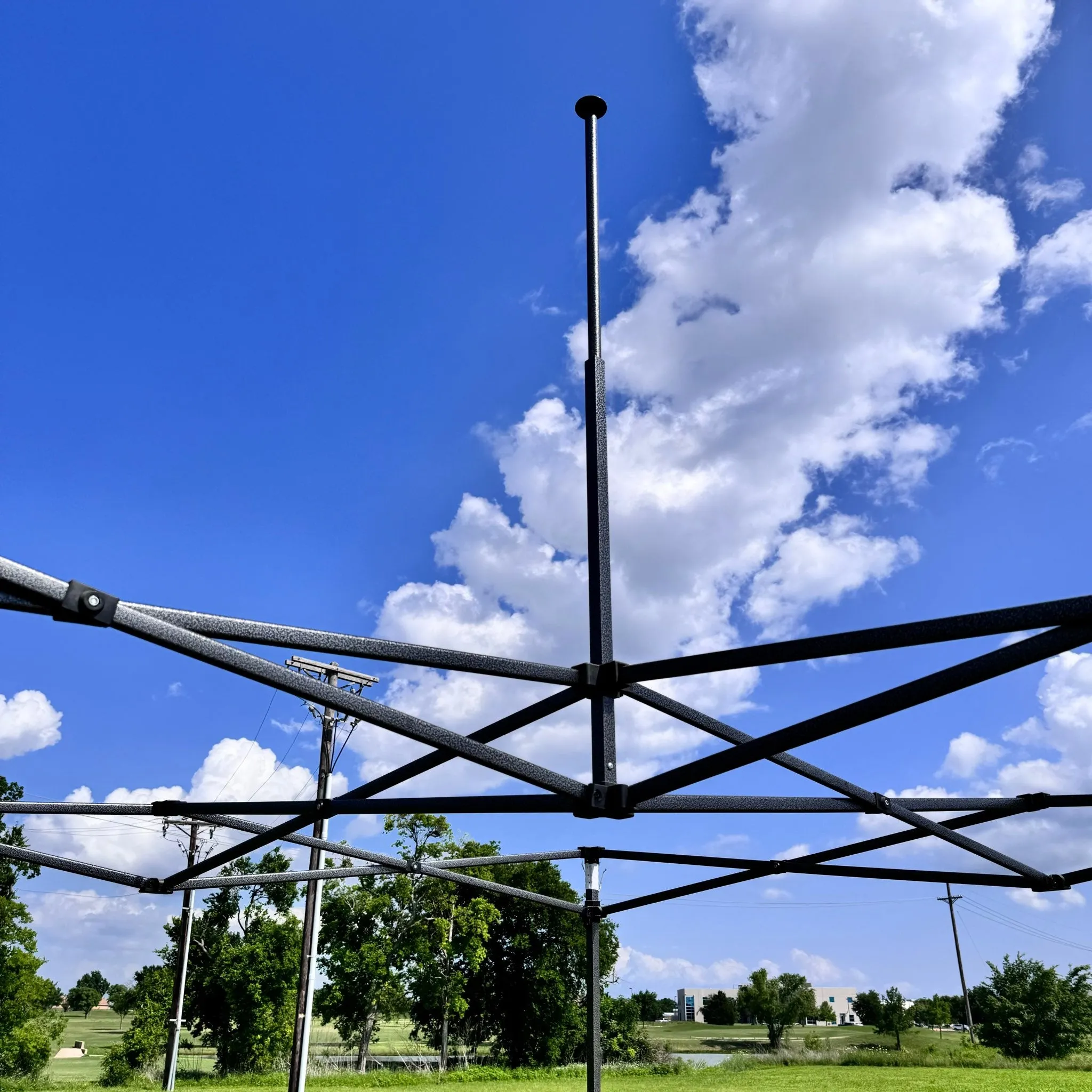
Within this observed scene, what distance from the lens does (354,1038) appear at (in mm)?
27016

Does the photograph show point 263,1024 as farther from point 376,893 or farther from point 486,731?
point 486,731

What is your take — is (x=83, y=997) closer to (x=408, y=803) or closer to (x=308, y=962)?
(x=308, y=962)

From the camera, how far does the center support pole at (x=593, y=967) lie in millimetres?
6227

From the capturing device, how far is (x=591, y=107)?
4.01 m

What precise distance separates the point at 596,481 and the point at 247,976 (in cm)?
2684

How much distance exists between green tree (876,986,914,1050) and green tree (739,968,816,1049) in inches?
133

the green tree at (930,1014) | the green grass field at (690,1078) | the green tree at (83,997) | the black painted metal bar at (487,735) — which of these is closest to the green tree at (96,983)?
the green tree at (83,997)

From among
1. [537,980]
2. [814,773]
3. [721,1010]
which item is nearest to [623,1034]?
[537,980]

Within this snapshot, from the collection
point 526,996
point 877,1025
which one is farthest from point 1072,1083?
point 877,1025

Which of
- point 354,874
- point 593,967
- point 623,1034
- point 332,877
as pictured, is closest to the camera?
point 332,877

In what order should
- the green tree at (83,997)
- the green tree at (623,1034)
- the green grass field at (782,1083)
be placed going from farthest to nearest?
the green tree at (83,997)
the green tree at (623,1034)
the green grass field at (782,1083)

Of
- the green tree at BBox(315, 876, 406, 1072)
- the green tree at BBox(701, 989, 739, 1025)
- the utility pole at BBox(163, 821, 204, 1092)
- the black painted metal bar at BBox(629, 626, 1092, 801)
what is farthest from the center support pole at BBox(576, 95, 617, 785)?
the green tree at BBox(701, 989, 739, 1025)

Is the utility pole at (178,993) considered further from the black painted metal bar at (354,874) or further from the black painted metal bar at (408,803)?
the black painted metal bar at (408,803)

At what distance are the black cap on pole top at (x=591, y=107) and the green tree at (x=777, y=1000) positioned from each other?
42.4 metres
